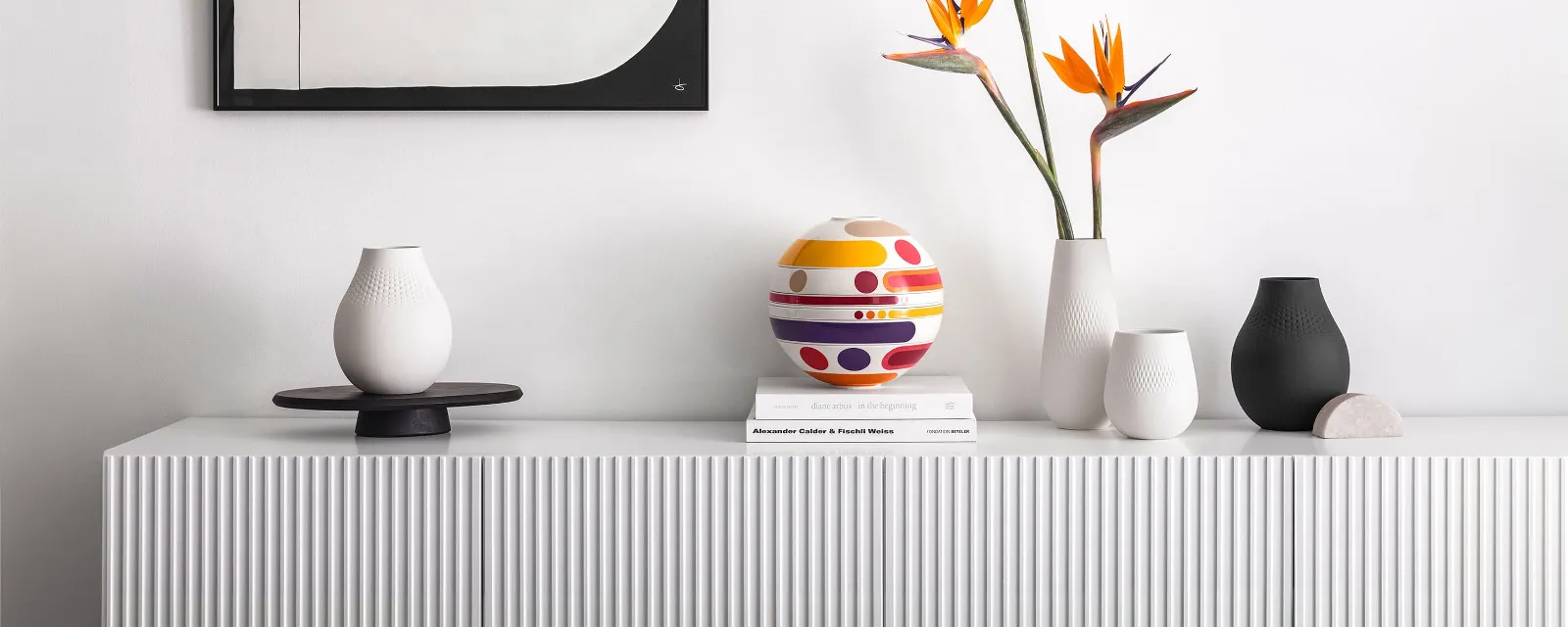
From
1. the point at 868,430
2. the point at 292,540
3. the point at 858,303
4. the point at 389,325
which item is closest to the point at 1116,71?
the point at 858,303

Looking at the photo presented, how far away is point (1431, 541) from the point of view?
1216mm

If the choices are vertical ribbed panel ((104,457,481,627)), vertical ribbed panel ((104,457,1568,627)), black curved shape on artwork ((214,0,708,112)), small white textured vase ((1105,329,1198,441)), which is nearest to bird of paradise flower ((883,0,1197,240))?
small white textured vase ((1105,329,1198,441))

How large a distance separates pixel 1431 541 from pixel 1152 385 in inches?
13.4

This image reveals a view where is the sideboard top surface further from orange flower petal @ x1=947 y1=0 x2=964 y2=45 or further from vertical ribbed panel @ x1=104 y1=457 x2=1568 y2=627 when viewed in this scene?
orange flower petal @ x1=947 y1=0 x2=964 y2=45

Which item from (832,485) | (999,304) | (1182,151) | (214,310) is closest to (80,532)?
(214,310)

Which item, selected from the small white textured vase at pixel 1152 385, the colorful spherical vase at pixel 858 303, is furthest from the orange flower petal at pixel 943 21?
the small white textured vase at pixel 1152 385

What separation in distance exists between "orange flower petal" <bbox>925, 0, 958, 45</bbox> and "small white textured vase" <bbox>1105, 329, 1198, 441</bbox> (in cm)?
42

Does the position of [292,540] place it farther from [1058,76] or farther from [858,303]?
[1058,76]

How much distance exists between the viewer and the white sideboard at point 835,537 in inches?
47.8

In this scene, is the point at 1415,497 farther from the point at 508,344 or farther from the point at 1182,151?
the point at 508,344

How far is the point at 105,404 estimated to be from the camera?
4.95 ft

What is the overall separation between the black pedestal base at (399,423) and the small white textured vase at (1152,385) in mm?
837

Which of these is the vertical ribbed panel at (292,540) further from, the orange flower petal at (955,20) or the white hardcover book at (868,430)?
the orange flower petal at (955,20)

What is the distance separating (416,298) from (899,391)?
60 cm
